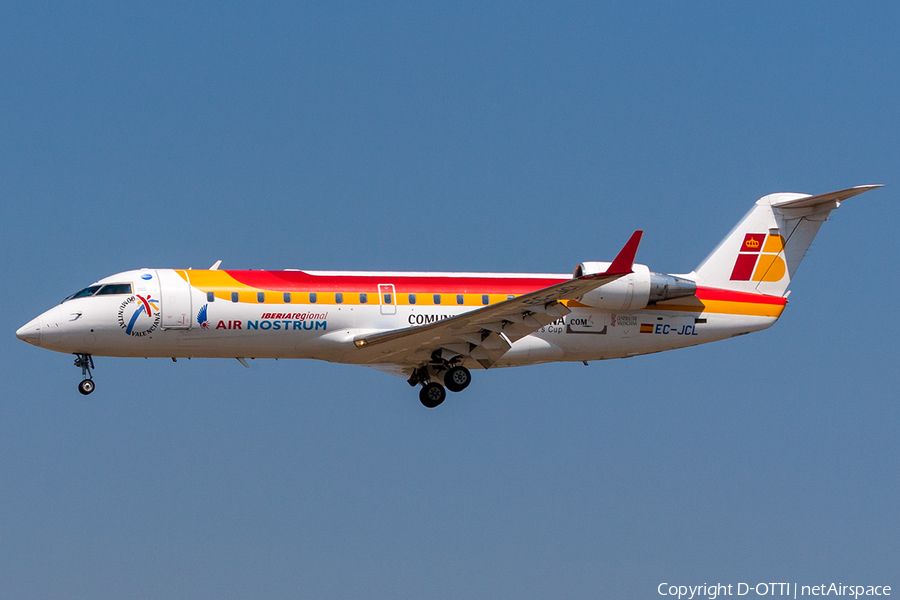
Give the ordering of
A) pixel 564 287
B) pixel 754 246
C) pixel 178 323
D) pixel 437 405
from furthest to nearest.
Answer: pixel 754 246, pixel 437 405, pixel 178 323, pixel 564 287

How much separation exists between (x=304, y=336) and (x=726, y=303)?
10661 millimetres

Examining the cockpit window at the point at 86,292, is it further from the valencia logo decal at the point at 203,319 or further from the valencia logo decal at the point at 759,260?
the valencia logo decal at the point at 759,260

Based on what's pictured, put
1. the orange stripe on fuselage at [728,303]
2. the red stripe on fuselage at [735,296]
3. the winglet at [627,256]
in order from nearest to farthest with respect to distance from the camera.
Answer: the winglet at [627,256] → the orange stripe on fuselage at [728,303] → the red stripe on fuselage at [735,296]

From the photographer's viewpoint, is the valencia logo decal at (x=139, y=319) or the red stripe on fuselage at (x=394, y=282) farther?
the red stripe on fuselage at (x=394, y=282)

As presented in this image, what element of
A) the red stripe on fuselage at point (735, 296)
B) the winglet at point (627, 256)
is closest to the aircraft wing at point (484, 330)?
the winglet at point (627, 256)

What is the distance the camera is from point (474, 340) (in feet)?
91.4

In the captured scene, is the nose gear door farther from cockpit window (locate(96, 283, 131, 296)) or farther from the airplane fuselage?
cockpit window (locate(96, 283, 131, 296))

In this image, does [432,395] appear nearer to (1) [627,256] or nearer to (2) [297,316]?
(2) [297,316]

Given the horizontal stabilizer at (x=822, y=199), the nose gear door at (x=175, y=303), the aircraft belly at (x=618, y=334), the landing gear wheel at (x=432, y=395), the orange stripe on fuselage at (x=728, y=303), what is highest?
the horizontal stabilizer at (x=822, y=199)

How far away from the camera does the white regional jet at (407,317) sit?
27.2 meters

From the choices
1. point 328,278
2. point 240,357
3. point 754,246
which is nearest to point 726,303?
point 754,246

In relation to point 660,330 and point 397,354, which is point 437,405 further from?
point 660,330

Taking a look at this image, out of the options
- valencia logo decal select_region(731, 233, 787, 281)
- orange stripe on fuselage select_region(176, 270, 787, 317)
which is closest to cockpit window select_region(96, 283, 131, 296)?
orange stripe on fuselage select_region(176, 270, 787, 317)

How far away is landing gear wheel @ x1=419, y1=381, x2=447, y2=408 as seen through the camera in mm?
29156
